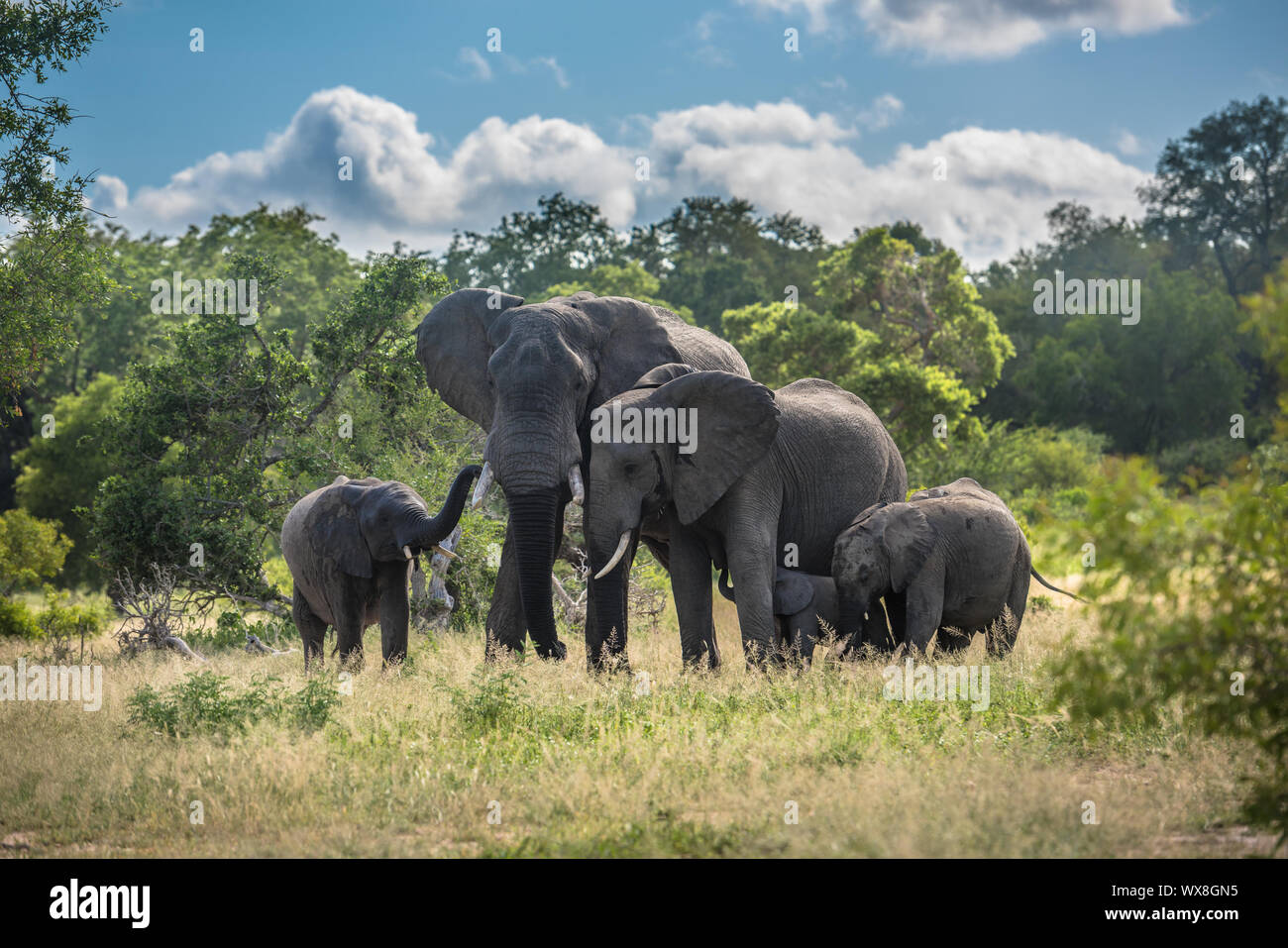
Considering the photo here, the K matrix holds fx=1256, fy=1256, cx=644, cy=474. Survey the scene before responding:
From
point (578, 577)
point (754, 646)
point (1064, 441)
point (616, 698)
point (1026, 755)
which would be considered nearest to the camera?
point (1026, 755)

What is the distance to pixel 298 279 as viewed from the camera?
45.5 meters

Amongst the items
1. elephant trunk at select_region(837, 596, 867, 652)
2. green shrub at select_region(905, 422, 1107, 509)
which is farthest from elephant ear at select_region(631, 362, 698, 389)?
green shrub at select_region(905, 422, 1107, 509)

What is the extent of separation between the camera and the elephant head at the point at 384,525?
1088cm

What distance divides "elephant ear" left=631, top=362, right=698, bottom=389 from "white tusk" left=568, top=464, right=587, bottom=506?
3.15 feet

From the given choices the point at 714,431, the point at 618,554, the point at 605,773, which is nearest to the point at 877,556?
the point at 714,431

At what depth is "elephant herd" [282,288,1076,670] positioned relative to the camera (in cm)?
1013

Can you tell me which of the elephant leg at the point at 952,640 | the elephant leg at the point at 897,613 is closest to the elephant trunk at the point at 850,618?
the elephant leg at the point at 897,613

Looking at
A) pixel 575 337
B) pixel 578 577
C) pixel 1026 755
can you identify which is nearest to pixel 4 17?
pixel 575 337

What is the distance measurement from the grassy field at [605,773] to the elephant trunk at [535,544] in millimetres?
549

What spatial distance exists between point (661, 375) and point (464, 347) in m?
2.15

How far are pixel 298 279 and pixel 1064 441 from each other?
89.2ft

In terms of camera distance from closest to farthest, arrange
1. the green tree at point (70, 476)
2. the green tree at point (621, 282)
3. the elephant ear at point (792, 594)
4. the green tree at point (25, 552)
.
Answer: the elephant ear at point (792, 594) → the green tree at point (25, 552) → the green tree at point (70, 476) → the green tree at point (621, 282)

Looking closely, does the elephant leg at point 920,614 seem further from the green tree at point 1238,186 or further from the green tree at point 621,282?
the green tree at point 1238,186
